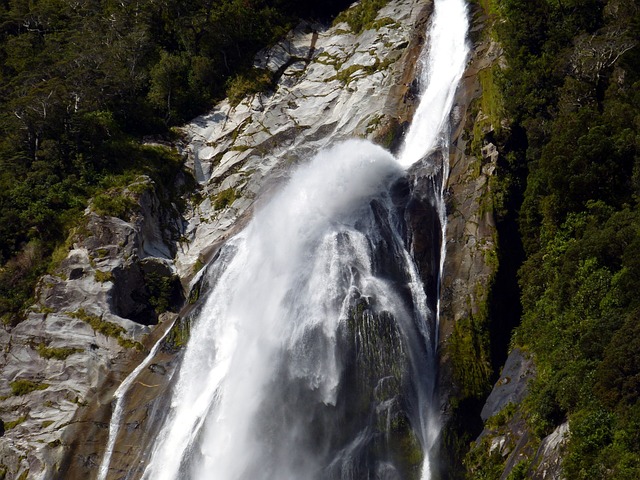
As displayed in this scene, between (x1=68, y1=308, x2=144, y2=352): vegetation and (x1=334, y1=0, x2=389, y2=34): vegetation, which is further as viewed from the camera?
(x1=334, y1=0, x2=389, y2=34): vegetation

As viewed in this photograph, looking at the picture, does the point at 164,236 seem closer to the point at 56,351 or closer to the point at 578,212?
the point at 56,351

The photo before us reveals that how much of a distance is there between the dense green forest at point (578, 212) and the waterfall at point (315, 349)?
3.58 meters

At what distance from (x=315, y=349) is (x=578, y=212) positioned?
37.6ft

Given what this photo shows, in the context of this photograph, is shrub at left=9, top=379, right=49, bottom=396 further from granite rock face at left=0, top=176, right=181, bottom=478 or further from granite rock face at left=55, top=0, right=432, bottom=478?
granite rock face at left=55, top=0, right=432, bottom=478

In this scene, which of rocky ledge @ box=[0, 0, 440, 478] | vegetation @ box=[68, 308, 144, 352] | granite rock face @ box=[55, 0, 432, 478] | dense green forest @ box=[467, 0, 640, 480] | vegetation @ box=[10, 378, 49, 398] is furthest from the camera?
granite rock face @ box=[55, 0, 432, 478]

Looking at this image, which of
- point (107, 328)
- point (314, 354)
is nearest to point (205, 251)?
point (107, 328)

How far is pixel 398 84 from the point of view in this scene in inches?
1476

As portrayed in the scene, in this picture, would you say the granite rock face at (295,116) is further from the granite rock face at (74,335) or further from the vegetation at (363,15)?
the granite rock face at (74,335)

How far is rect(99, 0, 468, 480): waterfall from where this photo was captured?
2370 centimetres

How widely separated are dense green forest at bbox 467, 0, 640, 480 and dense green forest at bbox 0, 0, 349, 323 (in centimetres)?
1832

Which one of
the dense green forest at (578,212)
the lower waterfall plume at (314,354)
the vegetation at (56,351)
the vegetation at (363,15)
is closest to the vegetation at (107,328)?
the vegetation at (56,351)

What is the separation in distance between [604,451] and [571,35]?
864 inches

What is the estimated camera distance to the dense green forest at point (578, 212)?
1788 centimetres

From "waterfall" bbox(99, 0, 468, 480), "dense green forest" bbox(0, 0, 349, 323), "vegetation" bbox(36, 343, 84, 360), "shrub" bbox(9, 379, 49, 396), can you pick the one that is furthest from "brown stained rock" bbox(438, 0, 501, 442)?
"shrub" bbox(9, 379, 49, 396)
